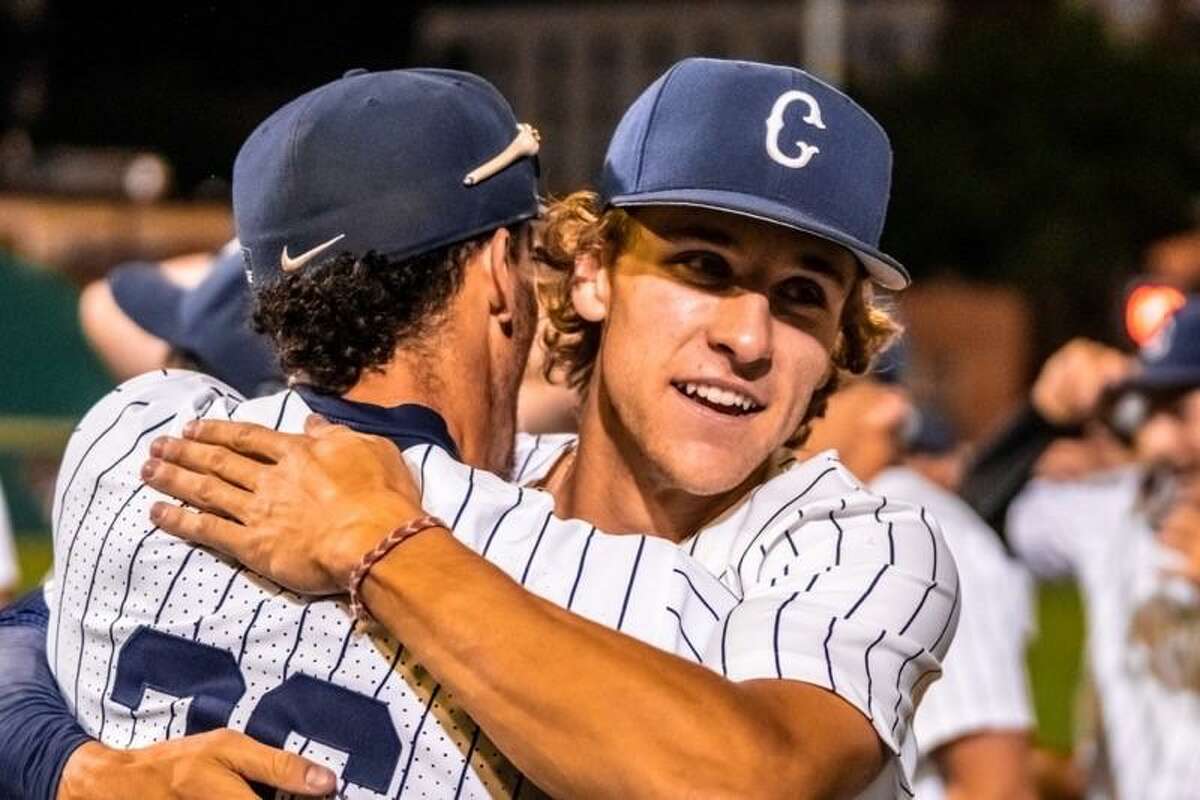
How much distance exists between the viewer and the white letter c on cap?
281 centimetres

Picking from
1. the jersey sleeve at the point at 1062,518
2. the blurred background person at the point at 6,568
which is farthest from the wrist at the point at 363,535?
the jersey sleeve at the point at 1062,518

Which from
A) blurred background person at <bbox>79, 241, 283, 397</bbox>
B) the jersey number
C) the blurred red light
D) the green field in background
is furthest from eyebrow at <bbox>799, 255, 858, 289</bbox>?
the green field in background

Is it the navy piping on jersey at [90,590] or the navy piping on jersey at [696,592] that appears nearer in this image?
the navy piping on jersey at [696,592]

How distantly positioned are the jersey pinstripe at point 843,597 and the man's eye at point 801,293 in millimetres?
212

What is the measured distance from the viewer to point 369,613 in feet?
8.41

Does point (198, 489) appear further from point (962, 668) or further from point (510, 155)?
point (962, 668)

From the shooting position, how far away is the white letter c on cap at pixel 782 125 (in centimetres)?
281

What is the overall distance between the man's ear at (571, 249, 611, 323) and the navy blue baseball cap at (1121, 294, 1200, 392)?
3204 mm

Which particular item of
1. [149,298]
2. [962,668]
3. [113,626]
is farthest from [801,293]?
[962,668]

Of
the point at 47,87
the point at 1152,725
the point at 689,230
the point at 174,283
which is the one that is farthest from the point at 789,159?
the point at 47,87

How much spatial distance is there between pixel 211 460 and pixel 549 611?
1.56 feet

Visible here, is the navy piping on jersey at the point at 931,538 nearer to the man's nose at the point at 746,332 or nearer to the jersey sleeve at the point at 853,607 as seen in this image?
the jersey sleeve at the point at 853,607

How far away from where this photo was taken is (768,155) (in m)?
2.82

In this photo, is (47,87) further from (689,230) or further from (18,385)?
(689,230)
